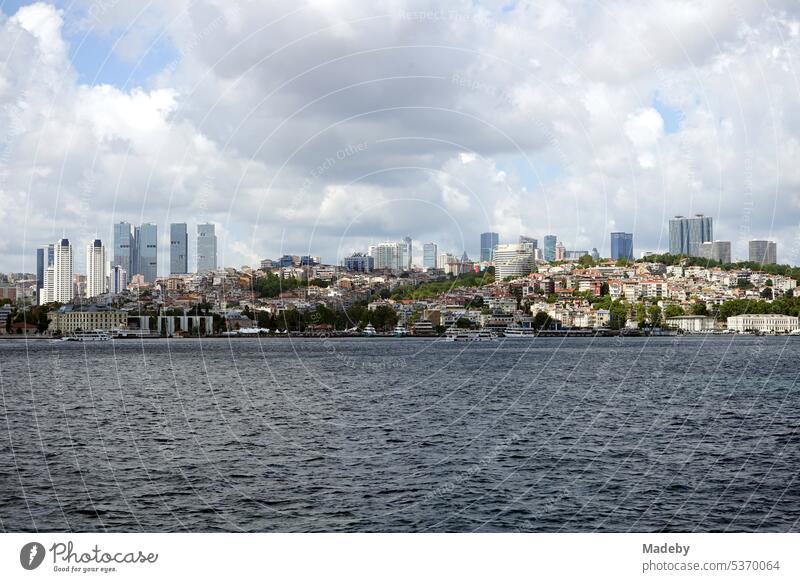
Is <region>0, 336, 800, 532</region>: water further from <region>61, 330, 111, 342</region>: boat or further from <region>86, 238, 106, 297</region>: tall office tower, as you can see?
<region>86, 238, 106, 297</region>: tall office tower

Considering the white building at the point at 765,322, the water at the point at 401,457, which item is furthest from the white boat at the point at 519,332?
the water at the point at 401,457

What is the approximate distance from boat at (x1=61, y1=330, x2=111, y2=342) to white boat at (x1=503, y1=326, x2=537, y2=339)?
210 feet

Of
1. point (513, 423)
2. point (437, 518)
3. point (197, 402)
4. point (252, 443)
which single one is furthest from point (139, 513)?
point (197, 402)

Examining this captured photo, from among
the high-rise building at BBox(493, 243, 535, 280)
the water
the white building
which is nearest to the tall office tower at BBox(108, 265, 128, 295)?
the high-rise building at BBox(493, 243, 535, 280)

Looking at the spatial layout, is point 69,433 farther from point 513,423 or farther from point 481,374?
point 481,374

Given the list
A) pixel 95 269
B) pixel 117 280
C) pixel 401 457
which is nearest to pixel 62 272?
pixel 95 269

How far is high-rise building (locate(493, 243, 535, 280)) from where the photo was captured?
11831cm

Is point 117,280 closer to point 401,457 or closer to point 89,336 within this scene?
point 89,336

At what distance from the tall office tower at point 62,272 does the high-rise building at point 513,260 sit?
68.8 metres

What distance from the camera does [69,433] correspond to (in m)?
26.9

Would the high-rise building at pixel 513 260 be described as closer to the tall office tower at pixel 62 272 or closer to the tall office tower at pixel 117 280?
the tall office tower at pixel 117 280

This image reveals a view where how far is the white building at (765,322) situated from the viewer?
123 metres
